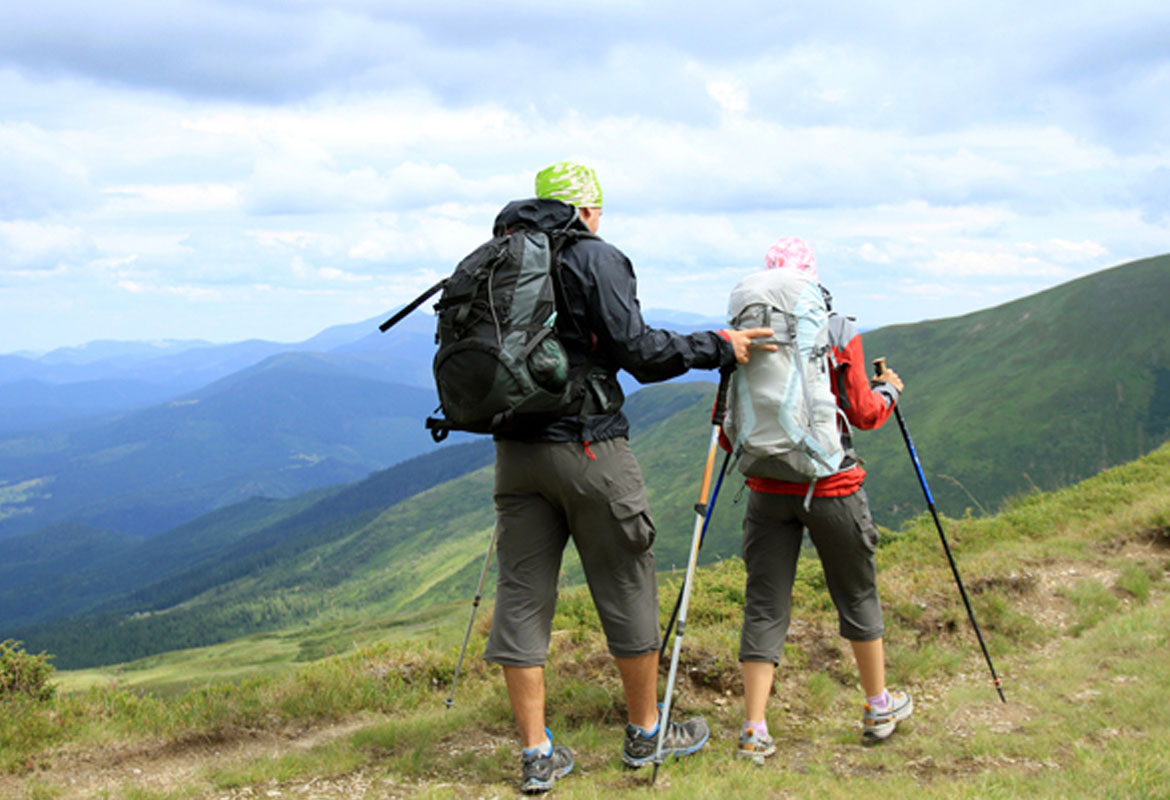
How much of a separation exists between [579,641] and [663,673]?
116 cm

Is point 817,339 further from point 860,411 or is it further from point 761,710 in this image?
point 761,710

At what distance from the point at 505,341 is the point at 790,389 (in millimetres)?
1933

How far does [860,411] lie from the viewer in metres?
5.73

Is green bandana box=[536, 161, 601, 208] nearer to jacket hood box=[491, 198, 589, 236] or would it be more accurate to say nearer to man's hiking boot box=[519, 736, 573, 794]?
jacket hood box=[491, 198, 589, 236]

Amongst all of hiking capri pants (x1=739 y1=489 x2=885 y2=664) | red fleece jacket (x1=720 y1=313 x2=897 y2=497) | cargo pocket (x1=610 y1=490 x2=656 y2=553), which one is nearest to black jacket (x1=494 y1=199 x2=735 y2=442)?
cargo pocket (x1=610 y1=490 x2=656 y2=553)

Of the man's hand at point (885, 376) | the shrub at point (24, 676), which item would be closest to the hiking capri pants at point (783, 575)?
the man's hand at point (885, 376)

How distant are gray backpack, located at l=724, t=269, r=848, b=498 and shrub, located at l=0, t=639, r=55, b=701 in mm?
6021

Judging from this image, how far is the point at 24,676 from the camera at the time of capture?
6.96m

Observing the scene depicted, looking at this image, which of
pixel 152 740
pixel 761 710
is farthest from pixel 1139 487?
pixel 152 740

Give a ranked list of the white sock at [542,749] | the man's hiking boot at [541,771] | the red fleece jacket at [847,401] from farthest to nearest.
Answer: the red fleece jacket at [847,401], the white sock at [542,749], the man's hiking boot at [541,771]

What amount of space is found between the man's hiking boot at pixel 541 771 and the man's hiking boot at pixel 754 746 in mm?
1213

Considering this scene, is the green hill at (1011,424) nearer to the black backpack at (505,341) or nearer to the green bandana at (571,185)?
the green bandana at (571,185)

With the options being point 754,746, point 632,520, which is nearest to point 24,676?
point 632,520

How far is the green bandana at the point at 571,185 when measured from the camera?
531cm
